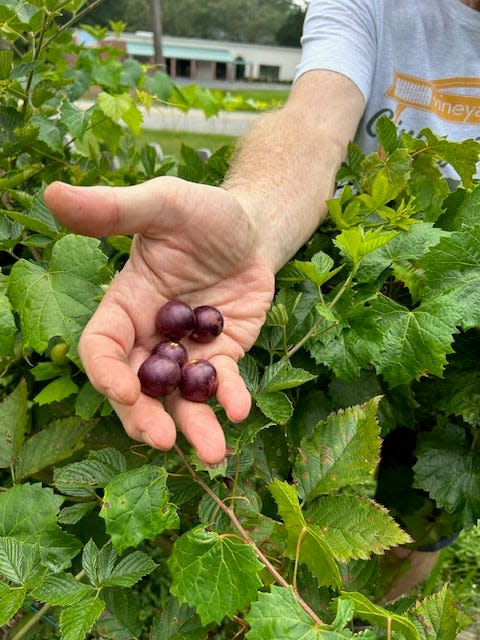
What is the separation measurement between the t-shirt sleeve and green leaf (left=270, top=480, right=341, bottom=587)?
4.87 feet

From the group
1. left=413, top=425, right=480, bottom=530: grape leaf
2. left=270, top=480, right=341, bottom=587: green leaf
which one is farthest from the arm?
left=413, top=425, right=480, bottom=530: grape leaf

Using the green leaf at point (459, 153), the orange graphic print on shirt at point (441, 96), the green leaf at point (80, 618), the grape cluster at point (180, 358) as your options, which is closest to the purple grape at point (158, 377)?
the grape cluster at point (180, 358)

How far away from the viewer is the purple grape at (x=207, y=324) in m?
1.09

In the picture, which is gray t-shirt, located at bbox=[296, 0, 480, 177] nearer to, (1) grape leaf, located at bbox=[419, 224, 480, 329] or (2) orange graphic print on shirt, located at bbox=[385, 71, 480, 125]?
(2) orange graphic print on shirt, located at bbox=[385, 71, 480, 125]

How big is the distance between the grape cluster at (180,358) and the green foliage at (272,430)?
0.08m

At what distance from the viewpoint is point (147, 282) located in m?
1.13

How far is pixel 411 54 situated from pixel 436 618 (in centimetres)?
187

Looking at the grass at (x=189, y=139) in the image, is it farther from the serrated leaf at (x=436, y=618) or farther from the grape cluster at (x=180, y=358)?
the serrated leaf at (x=436, y=618)

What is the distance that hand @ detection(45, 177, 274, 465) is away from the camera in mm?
906

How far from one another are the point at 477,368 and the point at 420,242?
26 centimetres

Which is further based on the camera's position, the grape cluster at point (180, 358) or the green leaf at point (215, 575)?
the grape cluster at point (180, 358)

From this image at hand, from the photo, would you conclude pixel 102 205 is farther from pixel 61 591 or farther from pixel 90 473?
pixel 61 591

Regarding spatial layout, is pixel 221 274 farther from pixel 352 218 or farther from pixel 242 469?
pixel 242 469

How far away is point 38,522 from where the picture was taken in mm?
943
